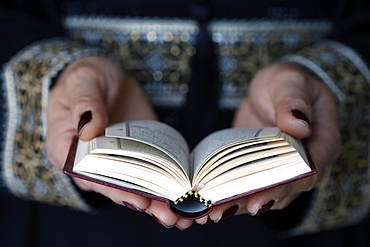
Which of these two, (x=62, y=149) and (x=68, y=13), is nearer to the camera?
(x=62, y=149)

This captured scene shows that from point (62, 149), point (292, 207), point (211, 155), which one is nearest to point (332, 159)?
point (292, 207)

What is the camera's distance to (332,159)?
0.77 meters

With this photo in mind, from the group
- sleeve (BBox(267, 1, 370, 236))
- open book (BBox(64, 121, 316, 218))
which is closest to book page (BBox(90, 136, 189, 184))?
open book (BBox(64, 121, 316, 218))

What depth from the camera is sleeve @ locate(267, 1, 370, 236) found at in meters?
0.81

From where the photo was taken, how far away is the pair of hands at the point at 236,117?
0.65 metres

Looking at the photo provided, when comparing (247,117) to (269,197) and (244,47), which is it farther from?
(269,197)

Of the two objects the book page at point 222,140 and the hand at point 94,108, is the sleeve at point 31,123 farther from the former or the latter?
the book page at point 222,140

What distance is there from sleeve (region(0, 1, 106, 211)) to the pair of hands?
0.08 feet

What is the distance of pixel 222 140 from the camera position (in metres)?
0.67

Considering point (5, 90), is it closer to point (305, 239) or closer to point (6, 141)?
point (6, 141)

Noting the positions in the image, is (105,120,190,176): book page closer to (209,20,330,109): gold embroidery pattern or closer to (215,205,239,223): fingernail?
(215,205,239,223): fingernail

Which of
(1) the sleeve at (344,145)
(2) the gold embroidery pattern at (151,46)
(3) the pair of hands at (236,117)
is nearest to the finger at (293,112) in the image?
(3) the pair of hands at (236,117)

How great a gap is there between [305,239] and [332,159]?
0.22 metres

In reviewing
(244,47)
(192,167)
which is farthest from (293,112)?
(244,47)
